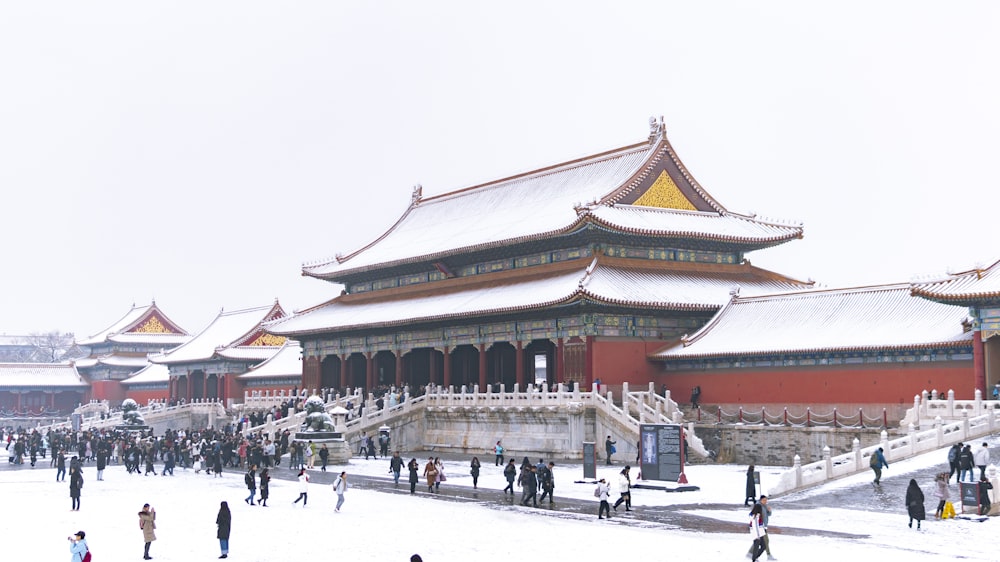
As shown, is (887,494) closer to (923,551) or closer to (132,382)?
(923,551)

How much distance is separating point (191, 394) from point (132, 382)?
1659 centimetres

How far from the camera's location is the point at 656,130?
213 ft

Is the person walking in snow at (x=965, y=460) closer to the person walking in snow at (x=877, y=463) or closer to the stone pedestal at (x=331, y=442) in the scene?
the person walking in snow at (x=877, y=463)

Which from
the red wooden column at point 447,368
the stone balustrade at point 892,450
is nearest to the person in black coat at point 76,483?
the stone balustrade at point 892,450

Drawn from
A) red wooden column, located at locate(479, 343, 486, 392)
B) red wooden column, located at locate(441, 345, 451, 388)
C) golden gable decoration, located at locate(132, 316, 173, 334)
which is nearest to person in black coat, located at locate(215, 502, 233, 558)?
red wooden column, located at locate(479, 343, 486, 392)

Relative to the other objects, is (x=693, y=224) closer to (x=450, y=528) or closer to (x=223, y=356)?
(x=450, y=528)

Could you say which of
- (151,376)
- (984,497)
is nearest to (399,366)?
(984,497)

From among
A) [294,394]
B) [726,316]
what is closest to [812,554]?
[726,316]

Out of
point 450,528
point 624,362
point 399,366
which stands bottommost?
point 450,528

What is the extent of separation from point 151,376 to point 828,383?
80763 millimetres

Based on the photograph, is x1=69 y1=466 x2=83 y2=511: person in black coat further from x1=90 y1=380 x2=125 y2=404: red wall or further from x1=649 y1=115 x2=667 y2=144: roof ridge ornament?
x1=90 y1=380 x2=125 y2=404: red wall

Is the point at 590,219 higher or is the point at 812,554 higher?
the point at 590,219

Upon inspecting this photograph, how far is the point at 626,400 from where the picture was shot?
164 feet

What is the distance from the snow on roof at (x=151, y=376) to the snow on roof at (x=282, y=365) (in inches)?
781
